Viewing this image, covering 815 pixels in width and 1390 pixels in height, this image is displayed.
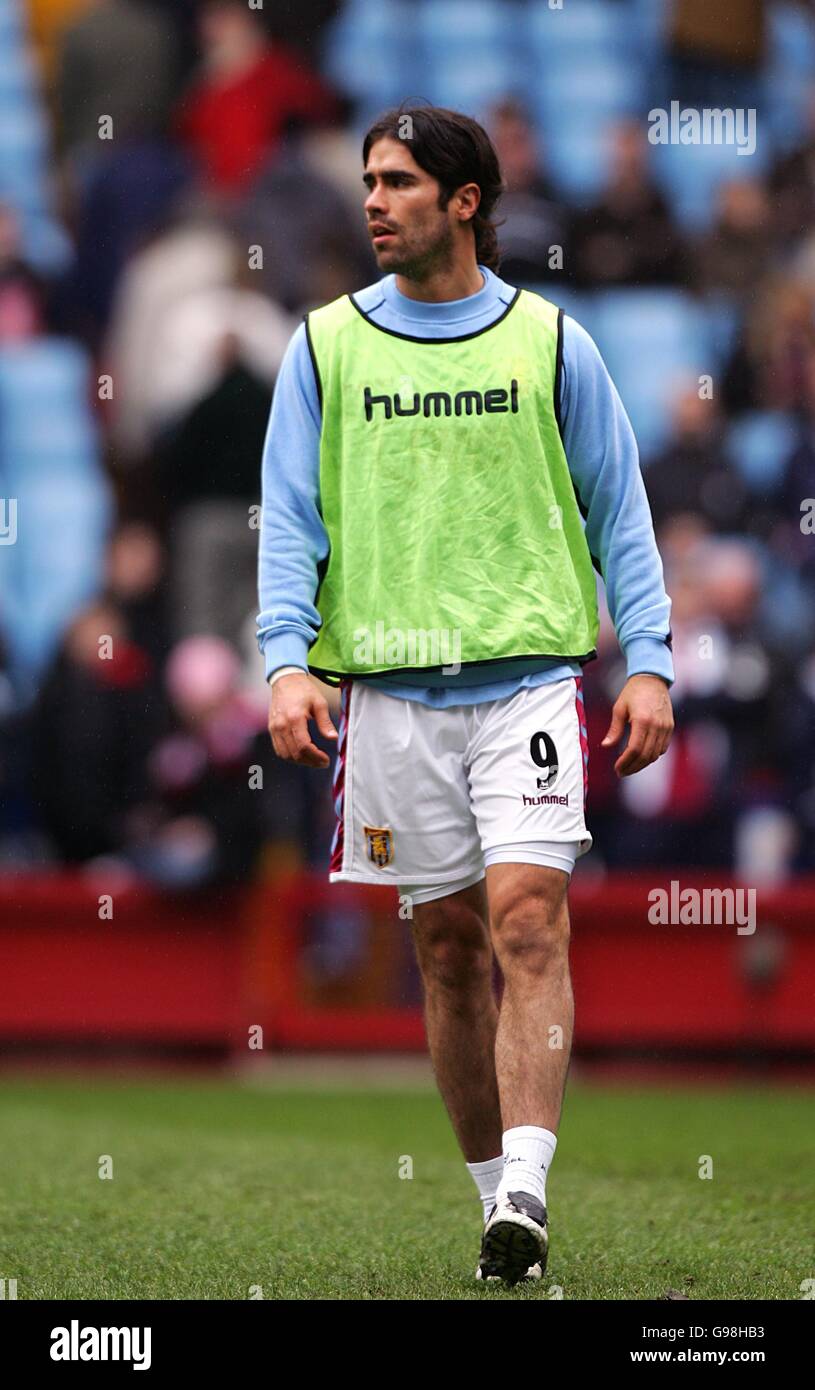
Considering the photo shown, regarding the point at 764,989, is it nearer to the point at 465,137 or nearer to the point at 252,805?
the point at 252,805

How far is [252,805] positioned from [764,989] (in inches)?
106

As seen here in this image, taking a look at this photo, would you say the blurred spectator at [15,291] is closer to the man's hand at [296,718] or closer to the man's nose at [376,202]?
the man's nose at [376,202]

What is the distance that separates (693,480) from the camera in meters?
12.3

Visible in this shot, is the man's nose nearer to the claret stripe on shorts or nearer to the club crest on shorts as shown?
the claret stripe on shorts

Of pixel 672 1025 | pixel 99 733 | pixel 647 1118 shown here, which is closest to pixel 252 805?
pixel 99 733

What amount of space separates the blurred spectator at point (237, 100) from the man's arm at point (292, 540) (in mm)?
10347

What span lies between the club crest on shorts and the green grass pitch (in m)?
0.88

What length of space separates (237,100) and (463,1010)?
36.8 feet

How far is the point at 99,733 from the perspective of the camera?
37.0ft

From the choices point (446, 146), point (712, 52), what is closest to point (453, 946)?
point (446, 146)

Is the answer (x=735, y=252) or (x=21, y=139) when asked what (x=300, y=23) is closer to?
(x=21, y=139)

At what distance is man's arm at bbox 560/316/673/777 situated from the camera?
493 centimetres

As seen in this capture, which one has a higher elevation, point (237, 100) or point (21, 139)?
point (21, 139)

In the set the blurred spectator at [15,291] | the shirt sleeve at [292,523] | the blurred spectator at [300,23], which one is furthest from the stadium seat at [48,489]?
the shirt sleeve at [292,523]
